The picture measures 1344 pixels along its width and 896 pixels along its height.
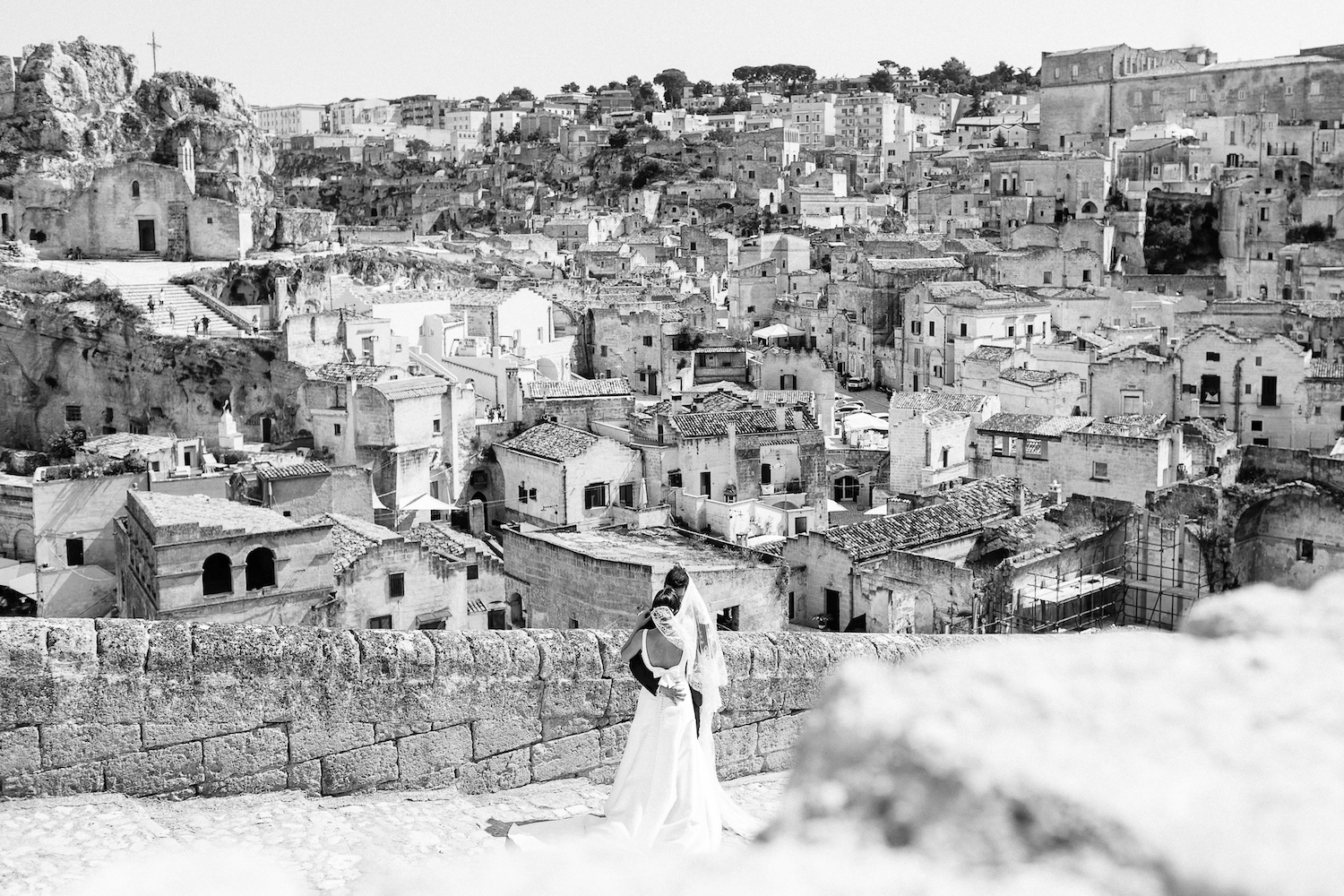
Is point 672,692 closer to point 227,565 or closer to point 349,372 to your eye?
point 227,565

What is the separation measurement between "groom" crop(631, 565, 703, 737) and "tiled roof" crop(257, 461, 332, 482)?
59.6ft

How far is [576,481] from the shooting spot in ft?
82.5

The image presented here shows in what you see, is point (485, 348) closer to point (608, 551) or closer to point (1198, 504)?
point (608, 551)

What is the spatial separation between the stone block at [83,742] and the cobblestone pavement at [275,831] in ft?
0.48

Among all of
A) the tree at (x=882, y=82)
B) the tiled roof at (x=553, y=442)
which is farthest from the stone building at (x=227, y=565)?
the tree at (x=882, y=82)

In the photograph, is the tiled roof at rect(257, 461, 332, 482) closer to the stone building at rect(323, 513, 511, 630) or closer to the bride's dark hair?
the stone building at rect(323, 513, 511, 630)

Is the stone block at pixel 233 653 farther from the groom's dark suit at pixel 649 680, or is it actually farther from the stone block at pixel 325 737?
the groom's dark suit at pixel 649 680

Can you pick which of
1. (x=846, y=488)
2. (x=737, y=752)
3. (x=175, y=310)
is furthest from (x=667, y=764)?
(x=175, y=310)

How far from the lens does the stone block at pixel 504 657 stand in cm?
638

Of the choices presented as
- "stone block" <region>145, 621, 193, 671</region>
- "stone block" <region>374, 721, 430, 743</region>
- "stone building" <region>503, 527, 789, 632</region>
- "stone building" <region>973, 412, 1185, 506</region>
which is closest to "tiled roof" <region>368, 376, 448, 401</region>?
"stone building" <region>503, 527, 789, 632</region>

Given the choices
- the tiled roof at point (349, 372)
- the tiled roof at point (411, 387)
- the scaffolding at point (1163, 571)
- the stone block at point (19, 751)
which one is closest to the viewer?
the stone block at point (19, 751)

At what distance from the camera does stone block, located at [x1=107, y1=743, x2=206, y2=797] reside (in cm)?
563

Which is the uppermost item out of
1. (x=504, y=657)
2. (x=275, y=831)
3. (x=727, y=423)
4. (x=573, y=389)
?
(x=504, y=657)

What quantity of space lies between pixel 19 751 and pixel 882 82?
11580cm
